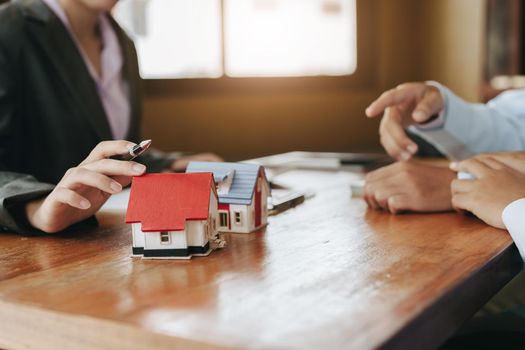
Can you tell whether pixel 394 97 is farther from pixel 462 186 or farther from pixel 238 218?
pixel 238 218

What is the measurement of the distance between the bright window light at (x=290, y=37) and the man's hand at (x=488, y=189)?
69.2 inches

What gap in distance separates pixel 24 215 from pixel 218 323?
0.54m

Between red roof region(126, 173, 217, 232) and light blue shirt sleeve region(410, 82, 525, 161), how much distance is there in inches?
32.6

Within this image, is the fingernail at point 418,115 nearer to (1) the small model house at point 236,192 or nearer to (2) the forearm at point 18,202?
(1) the small model house at point 236,192

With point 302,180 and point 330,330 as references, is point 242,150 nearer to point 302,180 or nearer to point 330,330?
point 302,180

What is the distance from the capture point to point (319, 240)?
92 cm

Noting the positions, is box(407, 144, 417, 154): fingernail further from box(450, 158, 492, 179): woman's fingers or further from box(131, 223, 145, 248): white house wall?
box(131, 223, 145, 248): white house wall

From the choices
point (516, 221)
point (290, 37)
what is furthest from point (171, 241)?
point (290, 37)

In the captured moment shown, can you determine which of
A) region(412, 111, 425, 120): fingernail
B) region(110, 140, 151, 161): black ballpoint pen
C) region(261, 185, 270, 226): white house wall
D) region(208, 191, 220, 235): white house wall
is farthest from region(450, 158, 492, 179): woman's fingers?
region(110, 140, 151, 161): black ballpoint pen

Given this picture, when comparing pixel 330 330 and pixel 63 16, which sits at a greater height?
pixel 63 16

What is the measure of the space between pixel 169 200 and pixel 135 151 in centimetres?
10

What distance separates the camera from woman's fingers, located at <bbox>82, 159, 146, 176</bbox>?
0.84m

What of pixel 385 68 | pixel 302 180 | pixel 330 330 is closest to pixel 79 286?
pixel 330 330

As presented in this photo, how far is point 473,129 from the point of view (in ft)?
5.13
